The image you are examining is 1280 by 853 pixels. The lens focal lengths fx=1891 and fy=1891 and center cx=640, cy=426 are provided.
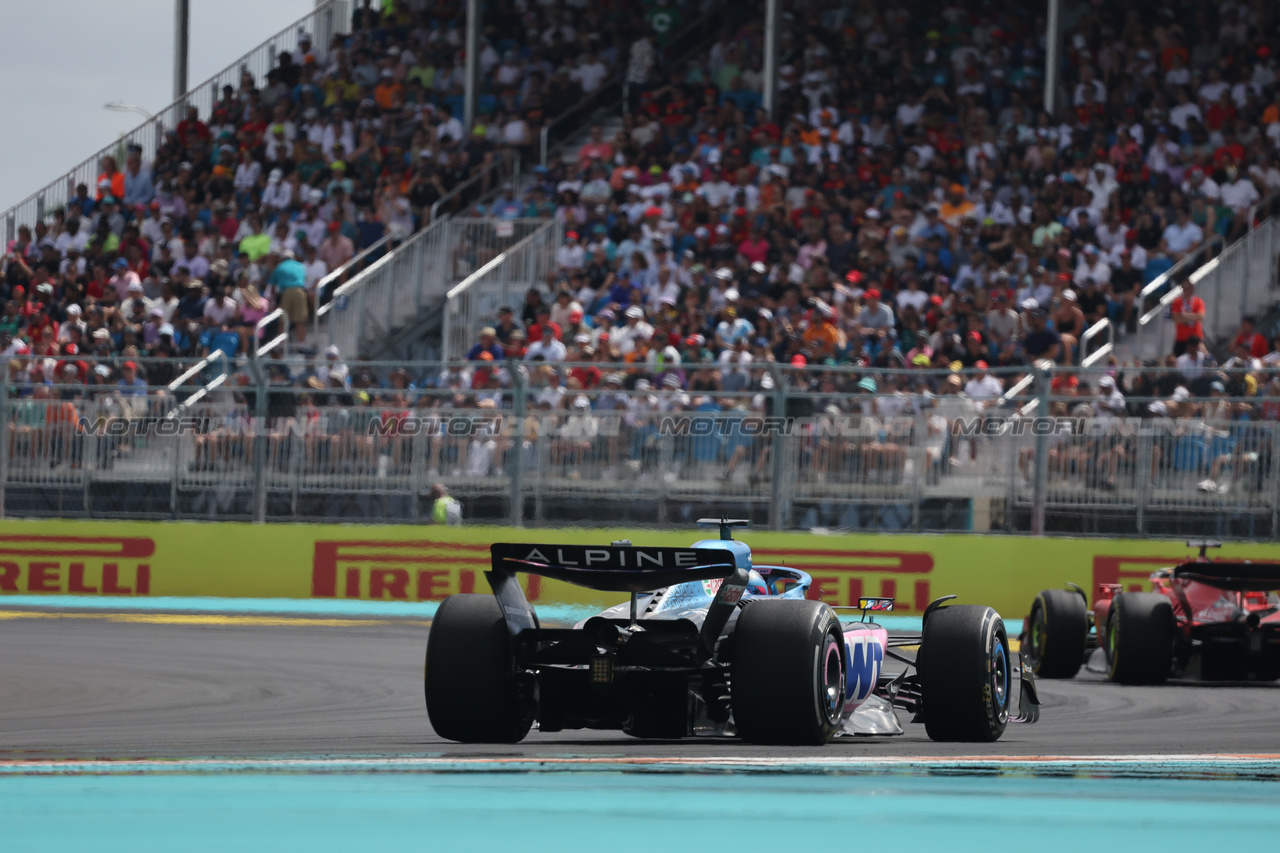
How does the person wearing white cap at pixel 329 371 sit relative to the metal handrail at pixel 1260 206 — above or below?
below

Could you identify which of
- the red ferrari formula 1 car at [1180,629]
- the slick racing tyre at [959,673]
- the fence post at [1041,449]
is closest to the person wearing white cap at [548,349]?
the fence post at [1041,449]

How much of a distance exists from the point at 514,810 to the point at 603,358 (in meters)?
15.0

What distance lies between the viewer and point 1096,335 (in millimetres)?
20234

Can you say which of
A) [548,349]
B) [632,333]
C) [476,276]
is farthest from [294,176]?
[632,333]

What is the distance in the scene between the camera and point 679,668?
768 cm

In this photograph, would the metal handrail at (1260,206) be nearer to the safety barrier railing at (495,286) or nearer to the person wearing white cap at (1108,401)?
the person wearing white cap at (1108,401)

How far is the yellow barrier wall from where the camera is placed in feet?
55.7

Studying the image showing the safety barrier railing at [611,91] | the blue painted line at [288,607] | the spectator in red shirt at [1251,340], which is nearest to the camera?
the blue painted line at [288,607]

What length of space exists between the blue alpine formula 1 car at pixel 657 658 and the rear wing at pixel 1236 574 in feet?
13.8

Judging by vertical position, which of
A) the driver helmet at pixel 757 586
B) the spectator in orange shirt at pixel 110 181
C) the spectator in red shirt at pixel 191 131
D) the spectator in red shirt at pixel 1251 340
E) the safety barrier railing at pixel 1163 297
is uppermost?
the spectator in red shirt at pixel 191 131

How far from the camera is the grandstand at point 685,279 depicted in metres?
16.9

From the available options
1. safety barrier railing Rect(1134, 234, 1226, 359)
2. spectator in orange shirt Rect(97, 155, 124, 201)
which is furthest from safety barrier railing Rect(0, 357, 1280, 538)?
spectator in orange shirt Rect(97, 155, 124, 201)

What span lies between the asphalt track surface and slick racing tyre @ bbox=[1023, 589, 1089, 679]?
18cm

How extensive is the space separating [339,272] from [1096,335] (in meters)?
10.1
